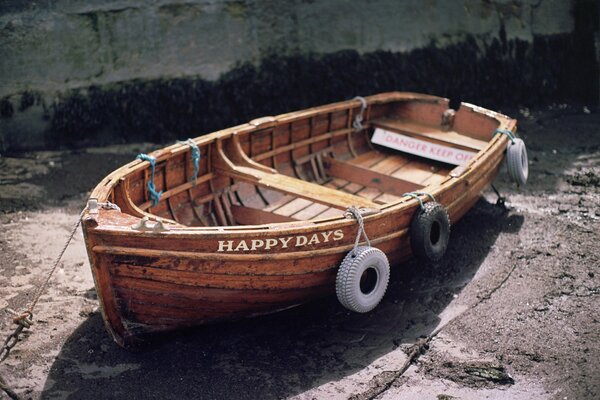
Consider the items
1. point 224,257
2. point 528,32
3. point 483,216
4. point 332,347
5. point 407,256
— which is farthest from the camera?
point 528,32

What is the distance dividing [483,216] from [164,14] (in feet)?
17.6

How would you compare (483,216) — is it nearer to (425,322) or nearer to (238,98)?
(425,322)

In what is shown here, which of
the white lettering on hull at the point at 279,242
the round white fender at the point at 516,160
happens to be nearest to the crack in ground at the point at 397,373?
the white lettering on hull at the point at 279,242

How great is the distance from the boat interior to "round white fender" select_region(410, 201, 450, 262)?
1.08ft

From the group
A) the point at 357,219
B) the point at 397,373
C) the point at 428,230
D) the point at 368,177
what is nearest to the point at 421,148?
the point at 368,177

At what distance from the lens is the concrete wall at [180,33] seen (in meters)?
11.0

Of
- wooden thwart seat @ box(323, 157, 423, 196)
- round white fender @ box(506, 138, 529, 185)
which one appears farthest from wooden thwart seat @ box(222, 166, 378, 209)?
round white fender @ box(506, 138, 529, 185)

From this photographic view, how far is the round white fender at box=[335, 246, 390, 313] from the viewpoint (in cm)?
712

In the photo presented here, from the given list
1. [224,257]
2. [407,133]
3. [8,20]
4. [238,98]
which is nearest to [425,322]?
[224,257]

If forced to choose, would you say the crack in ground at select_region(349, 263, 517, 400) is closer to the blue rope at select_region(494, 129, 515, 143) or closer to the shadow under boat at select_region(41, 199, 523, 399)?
the shadow under boat at select_region(41, 199, 523, 399)

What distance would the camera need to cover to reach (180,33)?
11.5 m

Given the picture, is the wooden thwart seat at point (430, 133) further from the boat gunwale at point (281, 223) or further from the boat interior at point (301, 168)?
the boat gunwale at point (281, 223)

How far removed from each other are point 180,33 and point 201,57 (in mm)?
456

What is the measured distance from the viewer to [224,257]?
22.0 feet
